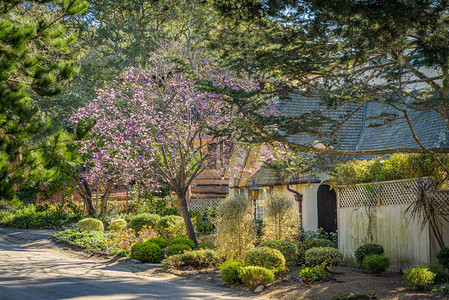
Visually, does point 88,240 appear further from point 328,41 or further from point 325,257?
point 328,41

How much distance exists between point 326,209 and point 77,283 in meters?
10.6

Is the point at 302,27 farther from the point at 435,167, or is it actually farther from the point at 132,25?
the point at 132,25

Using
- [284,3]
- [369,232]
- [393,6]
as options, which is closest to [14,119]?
[284,3]

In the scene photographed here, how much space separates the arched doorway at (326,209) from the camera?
17984 mm

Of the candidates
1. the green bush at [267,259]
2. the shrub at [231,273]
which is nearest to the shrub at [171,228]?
the shrub at [231,273]

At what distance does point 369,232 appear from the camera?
1247 cm

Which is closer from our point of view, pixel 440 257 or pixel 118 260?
pixel 440 257

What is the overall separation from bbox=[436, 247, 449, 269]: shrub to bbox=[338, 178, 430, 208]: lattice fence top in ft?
4.77

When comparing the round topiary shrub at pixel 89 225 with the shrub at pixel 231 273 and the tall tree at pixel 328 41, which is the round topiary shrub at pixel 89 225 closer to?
the shrub at pixel 231 273

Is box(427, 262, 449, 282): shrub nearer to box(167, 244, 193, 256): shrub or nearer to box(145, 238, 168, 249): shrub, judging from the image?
box(167, 244, 193, 256): shrub

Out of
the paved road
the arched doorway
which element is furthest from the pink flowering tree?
the paved road

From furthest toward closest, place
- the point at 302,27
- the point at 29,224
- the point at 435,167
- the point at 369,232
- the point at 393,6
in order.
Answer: the point at 29,224 → the point at 369,232 → the point at 435,167 → the point at 302,27 → the point at 393,6

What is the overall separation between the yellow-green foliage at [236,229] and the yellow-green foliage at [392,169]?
8.71 ft

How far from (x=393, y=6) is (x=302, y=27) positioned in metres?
1.90
